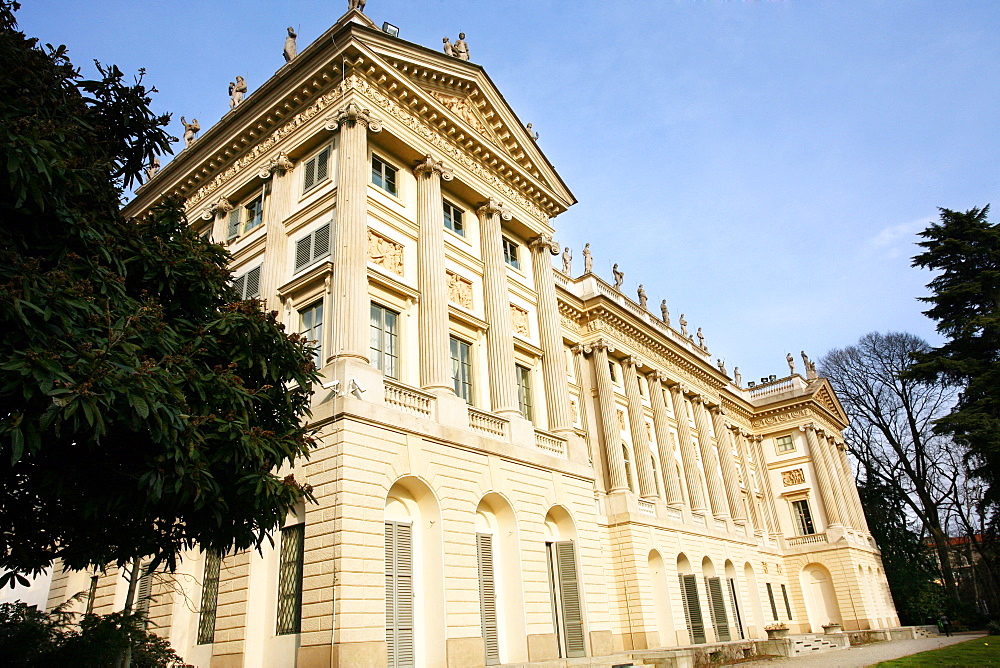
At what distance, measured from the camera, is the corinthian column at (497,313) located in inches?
714

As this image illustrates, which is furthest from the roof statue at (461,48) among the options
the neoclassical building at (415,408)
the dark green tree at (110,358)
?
the dark green tree at (110,358)

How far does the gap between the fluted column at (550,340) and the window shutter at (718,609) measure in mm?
14614

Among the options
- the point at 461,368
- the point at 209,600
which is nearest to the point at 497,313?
the point at 461,368

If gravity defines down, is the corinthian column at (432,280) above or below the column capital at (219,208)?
below

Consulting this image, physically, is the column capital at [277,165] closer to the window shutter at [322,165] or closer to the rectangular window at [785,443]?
the window shutter at [322,165]

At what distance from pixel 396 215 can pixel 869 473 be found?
45246 mm

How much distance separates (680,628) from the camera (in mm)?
26406

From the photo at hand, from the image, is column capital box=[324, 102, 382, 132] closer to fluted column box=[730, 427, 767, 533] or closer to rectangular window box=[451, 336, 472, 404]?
rectangular window box=[451, 336, 472, 404]

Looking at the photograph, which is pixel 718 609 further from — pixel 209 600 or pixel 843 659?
pixel 209 600

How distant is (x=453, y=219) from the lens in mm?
20203

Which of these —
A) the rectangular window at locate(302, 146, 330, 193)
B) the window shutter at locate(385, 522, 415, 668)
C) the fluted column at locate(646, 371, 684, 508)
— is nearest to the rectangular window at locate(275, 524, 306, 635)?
the window shutter at locate(385, 522, 415, 668)

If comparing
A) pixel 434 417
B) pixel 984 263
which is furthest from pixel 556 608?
pixel 984 263

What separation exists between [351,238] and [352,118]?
3409 mm

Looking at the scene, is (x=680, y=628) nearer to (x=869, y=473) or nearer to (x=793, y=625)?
(x=793, y=625)
